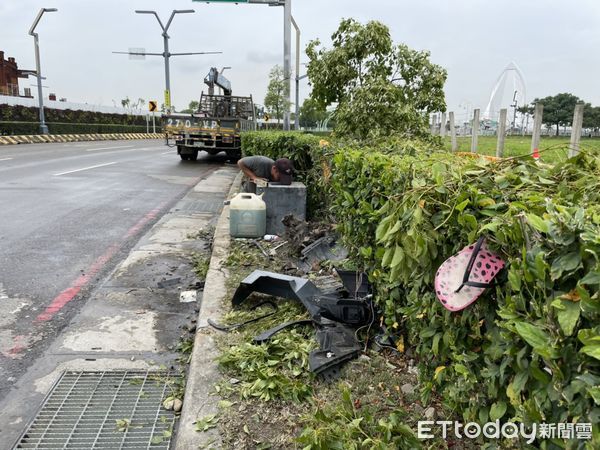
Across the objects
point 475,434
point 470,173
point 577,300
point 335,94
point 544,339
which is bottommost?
point 475,434

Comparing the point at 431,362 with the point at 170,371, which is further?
the point at 170,371

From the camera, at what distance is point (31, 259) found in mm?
5672

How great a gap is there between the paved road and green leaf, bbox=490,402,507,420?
2.83 metres

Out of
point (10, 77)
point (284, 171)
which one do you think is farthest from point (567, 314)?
point (10, 77)

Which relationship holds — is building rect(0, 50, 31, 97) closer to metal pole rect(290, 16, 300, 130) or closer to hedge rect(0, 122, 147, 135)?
hedge rect(0, 122, 147, 135)

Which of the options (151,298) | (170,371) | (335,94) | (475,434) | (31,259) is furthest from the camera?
(335,94)

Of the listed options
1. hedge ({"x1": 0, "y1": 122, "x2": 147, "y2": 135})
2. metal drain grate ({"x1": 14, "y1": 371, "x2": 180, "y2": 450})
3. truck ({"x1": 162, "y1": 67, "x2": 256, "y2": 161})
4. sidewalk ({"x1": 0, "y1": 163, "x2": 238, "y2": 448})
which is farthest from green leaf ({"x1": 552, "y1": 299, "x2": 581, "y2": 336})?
hedge ({"x1": 0, "y1": 122, "x2": 147, "y2": 135})

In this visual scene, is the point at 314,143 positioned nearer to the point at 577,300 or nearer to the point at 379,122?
the point at 379,122

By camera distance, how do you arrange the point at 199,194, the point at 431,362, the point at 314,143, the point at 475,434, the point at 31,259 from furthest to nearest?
the point at 199,194 → the point at 314,143 → the point at 31,259 → the point at 431,362 → the point at 475,434

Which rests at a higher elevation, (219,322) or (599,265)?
(599,265)

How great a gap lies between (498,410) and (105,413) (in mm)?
2205

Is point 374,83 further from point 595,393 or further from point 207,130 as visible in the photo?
point 207,130

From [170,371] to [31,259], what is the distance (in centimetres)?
327

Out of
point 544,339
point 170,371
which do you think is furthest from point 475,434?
point 170,371
